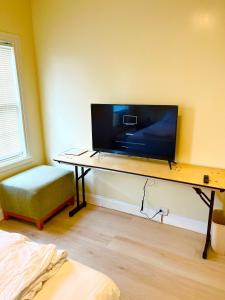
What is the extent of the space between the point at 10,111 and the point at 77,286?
2.42 meters

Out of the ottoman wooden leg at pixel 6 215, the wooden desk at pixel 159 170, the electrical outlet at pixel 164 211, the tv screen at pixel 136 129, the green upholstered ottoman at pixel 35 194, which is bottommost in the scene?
the ottoman wooden leg at pixel 6 215

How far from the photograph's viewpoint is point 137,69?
8.48 ft

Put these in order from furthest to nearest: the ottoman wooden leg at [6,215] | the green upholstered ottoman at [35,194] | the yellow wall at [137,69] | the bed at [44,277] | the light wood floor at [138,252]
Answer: the ottoman wooden leg at [6,215], the green upholstered ottoman at [35,194], the yellow wall at [137,69], the light wood floor at [138,252], the bed at [44,277]

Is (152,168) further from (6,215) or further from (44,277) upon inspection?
(6,215)

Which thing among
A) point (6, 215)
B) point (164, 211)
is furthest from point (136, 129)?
point (6, 215)

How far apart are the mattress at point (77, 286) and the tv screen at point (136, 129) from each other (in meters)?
1.50

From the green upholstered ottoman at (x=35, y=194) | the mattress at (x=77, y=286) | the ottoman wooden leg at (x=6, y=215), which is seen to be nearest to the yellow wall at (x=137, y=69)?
the green upholstered ottoman at (x=35, y=194)

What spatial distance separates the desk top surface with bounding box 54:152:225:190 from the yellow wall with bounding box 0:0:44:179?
0.70 meters

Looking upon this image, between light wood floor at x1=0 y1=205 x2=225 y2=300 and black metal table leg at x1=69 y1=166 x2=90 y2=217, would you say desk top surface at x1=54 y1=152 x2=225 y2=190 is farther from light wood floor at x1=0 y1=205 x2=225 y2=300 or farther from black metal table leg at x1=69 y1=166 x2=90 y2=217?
light wood floor at x1=0 y1=205 x2=225 y2=300

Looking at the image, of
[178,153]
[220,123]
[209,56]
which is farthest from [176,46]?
[178,153]

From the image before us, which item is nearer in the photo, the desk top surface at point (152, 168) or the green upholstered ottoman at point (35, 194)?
the desk top surface at point (152, 168)

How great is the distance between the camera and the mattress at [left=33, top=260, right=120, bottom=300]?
116 cm

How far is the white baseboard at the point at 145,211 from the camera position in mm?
2652

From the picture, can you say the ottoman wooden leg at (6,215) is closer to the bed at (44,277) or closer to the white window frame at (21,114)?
the white window frame at (21,114)
